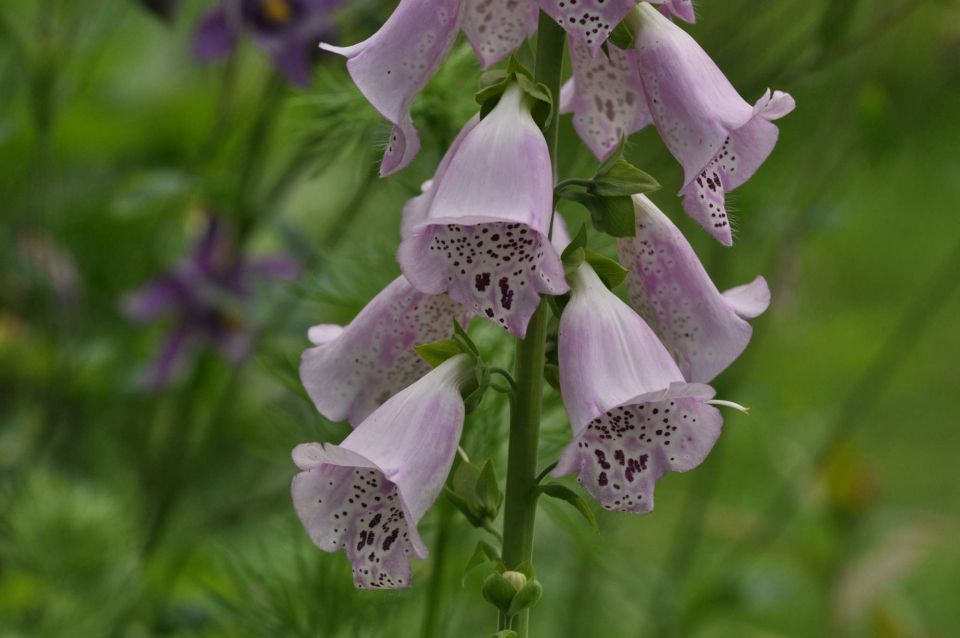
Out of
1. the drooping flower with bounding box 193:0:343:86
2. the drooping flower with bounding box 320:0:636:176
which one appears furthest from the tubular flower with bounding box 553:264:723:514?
the drooping flower with bounding box 193:0:343:86

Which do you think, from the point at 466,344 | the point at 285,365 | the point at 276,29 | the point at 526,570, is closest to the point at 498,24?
the point at 466,344

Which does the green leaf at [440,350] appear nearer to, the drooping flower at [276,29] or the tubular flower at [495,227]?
the tubular flower at [495,227]

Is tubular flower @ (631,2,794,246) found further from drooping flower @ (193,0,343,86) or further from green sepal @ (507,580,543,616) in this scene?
drooping flower @ (193,0,343,86)

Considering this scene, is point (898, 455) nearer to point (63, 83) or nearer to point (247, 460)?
point (247, 460)

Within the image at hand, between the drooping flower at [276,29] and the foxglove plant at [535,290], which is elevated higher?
the foxglove plant at [535,290]

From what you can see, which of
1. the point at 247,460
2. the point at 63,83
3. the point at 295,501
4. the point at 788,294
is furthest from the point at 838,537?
the point at 295,501

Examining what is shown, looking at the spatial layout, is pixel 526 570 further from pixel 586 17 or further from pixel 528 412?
pixel 586 17

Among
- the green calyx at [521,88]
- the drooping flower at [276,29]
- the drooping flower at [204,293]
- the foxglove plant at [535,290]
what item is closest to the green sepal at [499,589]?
the foxglove plant at [535,290]
